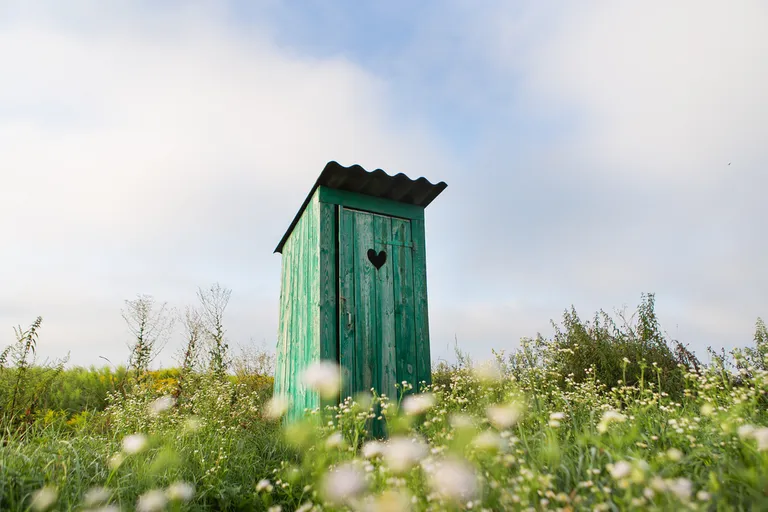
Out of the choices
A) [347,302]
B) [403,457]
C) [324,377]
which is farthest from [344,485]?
[347,302]

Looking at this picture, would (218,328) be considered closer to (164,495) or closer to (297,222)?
(297,222)

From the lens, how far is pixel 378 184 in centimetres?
494

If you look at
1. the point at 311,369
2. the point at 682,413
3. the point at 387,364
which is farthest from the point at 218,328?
the point at 682,413

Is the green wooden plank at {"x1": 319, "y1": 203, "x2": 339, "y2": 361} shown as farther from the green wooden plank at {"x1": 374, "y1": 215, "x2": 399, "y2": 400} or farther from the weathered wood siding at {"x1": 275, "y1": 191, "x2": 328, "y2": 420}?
the green wooden plank at {"x1": 374, "y1": 215, "x2": 399, "y2": 400}

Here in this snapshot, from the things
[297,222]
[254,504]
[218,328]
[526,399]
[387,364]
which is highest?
[297,222]

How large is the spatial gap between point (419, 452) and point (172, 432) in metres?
2.66

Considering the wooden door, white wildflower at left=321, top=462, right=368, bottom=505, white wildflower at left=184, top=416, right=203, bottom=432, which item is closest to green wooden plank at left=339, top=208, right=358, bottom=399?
the wooden door

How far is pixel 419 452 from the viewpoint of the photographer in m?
2.32

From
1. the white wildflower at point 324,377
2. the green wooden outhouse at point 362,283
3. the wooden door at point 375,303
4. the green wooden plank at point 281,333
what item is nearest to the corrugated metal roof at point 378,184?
the green wooden outhouse at point 362,283

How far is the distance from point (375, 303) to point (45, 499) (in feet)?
10.3

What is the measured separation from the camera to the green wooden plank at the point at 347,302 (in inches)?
176

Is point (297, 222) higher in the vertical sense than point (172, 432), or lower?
higher

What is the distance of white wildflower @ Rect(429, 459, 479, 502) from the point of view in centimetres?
192

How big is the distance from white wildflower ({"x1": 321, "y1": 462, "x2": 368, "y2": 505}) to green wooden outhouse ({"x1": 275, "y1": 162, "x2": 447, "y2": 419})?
198cm
